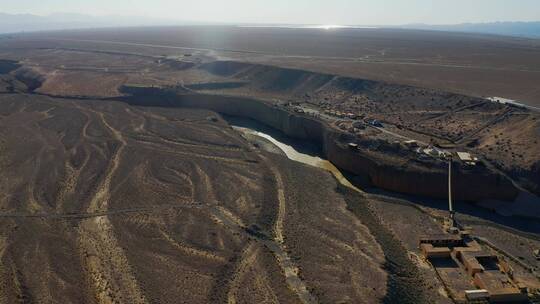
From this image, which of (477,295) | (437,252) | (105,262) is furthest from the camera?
(437,252)

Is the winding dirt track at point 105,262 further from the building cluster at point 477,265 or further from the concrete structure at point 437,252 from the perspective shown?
the building cluster at point 477,265

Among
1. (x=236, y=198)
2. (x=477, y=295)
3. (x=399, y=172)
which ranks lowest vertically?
(x=477, y=295)

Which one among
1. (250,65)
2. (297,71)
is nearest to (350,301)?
(297,71)

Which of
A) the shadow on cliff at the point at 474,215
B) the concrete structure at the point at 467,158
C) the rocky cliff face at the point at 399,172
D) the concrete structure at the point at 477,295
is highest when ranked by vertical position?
the concrete structure at the point at 467,158

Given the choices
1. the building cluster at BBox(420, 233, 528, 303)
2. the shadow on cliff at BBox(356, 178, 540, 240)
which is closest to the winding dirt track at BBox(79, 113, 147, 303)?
the building cluster at BBox(420, 233, 528, 303)

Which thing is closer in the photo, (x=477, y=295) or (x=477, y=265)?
(x=477, y=295)

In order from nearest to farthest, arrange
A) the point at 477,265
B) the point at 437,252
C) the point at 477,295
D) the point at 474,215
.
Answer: the point at 477,295
the point at 477,265
the point at 437,252
the point at 474,215

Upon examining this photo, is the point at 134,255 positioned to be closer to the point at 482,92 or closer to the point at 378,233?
the point at 378,233

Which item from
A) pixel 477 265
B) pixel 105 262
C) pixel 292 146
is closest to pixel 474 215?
pixel 477 265

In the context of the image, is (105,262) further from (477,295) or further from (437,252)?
(477,295)

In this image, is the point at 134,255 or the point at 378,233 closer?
the point at 134,255

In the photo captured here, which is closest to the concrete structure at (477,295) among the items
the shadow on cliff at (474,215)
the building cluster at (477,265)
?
the building cluster at (477,265)
